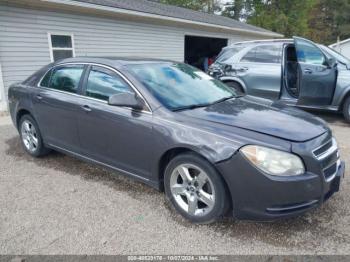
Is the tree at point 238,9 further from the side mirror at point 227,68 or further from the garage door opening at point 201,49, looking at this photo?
the side mirror at point 227,68

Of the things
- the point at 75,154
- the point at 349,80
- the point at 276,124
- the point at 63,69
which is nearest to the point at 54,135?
the point at 75,154

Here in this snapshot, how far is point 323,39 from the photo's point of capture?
4016 centimetres

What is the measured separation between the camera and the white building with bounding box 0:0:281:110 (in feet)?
A: 26.1

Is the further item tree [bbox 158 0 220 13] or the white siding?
tree [bbox 158 0 220 13]

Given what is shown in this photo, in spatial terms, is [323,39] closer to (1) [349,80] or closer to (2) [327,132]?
(1) [349,80]

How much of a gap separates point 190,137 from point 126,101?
2.58ft

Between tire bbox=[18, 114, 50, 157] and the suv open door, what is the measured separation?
17.0ft

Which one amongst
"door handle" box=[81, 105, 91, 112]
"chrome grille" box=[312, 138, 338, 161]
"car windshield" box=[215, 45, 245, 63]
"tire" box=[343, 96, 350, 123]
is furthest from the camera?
"car windshield" box=[215, 45, 245, 63]

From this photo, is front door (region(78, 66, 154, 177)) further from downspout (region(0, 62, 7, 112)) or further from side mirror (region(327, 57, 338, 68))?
downspout (region(0, 62, 7, 112))

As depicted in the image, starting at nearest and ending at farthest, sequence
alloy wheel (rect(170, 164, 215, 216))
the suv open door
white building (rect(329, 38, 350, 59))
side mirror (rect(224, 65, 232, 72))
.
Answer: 1. alloy wheel (rect(170, 164, 215, 216))
2. the suv open door
3. side mirror (rect(224, 65, 232, 72))
4. white building (rect(329, 38, 350, 59))

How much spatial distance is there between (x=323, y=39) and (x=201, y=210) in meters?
44.4

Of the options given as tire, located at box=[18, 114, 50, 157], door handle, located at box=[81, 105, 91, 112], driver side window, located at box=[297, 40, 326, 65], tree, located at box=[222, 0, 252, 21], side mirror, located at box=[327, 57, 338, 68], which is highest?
tree, located at box=[222, 0, 252, 21]

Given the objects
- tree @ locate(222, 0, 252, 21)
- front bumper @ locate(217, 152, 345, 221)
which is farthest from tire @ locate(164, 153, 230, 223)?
tree @ locate(222, 0, 252, 21)

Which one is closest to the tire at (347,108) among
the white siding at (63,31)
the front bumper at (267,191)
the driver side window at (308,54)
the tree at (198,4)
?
the driver side window at (308,54)
